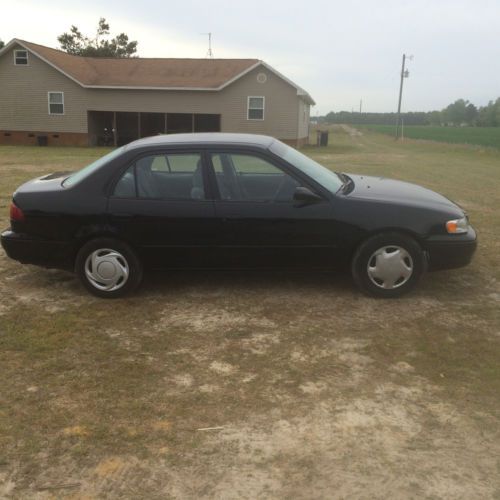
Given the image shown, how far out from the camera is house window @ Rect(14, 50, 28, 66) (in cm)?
2815

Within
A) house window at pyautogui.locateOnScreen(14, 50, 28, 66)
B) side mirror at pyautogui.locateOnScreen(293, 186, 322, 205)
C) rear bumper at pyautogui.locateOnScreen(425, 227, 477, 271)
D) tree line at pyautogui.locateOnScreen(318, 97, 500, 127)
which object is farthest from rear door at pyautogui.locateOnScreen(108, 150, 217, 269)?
tree line at pyautogui.locateOnScreen(318, 97, 500, 127)

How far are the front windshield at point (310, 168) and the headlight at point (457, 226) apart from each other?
109 centimetres

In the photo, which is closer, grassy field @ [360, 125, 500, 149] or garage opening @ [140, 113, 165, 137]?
garage opening @ [140, 113, 165, 137]

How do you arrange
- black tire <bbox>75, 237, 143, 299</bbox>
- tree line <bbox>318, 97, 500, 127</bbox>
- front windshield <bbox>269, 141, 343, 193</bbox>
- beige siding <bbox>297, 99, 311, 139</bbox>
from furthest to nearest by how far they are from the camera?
1. tree line <bbox>318, 97, 500, 127</bbox>
2. beige siding <bbox>297, 99, 311, 139</bbox>
3. front windshield <bbox>269, 141, 343, 193</bbox>
4. black tire <bbox>75, 237, 143, 299</bbox>

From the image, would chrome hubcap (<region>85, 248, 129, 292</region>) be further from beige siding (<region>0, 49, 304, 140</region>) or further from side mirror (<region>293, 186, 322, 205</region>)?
beige siding (<region>0, 49, 304, 140</region>)

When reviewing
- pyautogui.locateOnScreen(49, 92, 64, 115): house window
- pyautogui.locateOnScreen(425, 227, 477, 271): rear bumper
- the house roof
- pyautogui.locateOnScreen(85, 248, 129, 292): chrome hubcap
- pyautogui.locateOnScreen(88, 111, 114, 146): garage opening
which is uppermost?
the house roof

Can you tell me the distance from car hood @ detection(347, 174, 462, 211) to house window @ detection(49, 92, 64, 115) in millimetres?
26707

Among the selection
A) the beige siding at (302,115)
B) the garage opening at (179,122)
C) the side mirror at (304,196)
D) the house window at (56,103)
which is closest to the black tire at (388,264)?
the side mirror at (304,196)

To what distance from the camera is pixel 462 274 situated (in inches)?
227

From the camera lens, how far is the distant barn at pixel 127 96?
28.1 m

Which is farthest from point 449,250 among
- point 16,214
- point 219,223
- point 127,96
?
point 127,96

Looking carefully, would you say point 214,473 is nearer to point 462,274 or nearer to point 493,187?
point 462,274

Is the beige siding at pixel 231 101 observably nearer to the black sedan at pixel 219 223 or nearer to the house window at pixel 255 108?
the house window at pixel 255 108

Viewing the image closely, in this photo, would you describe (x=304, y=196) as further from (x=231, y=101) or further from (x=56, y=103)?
(x=56, y=103)
